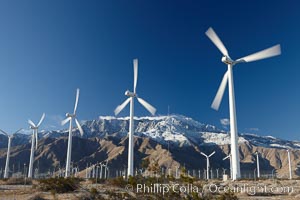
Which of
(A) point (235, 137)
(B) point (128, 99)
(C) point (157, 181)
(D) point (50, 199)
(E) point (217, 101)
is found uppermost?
(B) point (128, 99)

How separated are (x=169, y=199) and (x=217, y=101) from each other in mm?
29037

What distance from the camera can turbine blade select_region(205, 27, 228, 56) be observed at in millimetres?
50531

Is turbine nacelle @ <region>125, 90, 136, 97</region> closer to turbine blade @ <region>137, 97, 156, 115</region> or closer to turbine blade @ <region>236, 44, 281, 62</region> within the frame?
turbine blade @ <region>137, 97, 156, 115</region>

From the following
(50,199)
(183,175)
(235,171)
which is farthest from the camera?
(235,171)

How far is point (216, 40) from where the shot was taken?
167 ft

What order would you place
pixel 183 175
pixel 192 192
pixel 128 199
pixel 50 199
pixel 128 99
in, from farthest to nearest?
pixel 128 99 → pixel 50 199 → pixel 128 199 → pixel 183 175 → pixel 192 192

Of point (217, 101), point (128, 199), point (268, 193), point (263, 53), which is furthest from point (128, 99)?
point (128, 199)

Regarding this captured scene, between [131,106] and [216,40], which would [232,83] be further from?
[131,106]

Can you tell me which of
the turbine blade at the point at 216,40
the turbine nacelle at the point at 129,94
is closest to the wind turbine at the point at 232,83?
the turbine blade at the point at 216,40

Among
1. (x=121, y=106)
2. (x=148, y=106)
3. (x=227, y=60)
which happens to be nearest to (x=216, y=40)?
(x=227, y=60)

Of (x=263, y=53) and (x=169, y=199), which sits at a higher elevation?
(x=263, y=53)

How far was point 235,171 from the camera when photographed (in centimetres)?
4300

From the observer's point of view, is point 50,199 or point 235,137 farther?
point 235,137

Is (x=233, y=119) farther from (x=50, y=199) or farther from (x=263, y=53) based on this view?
(x=50, y=199)
